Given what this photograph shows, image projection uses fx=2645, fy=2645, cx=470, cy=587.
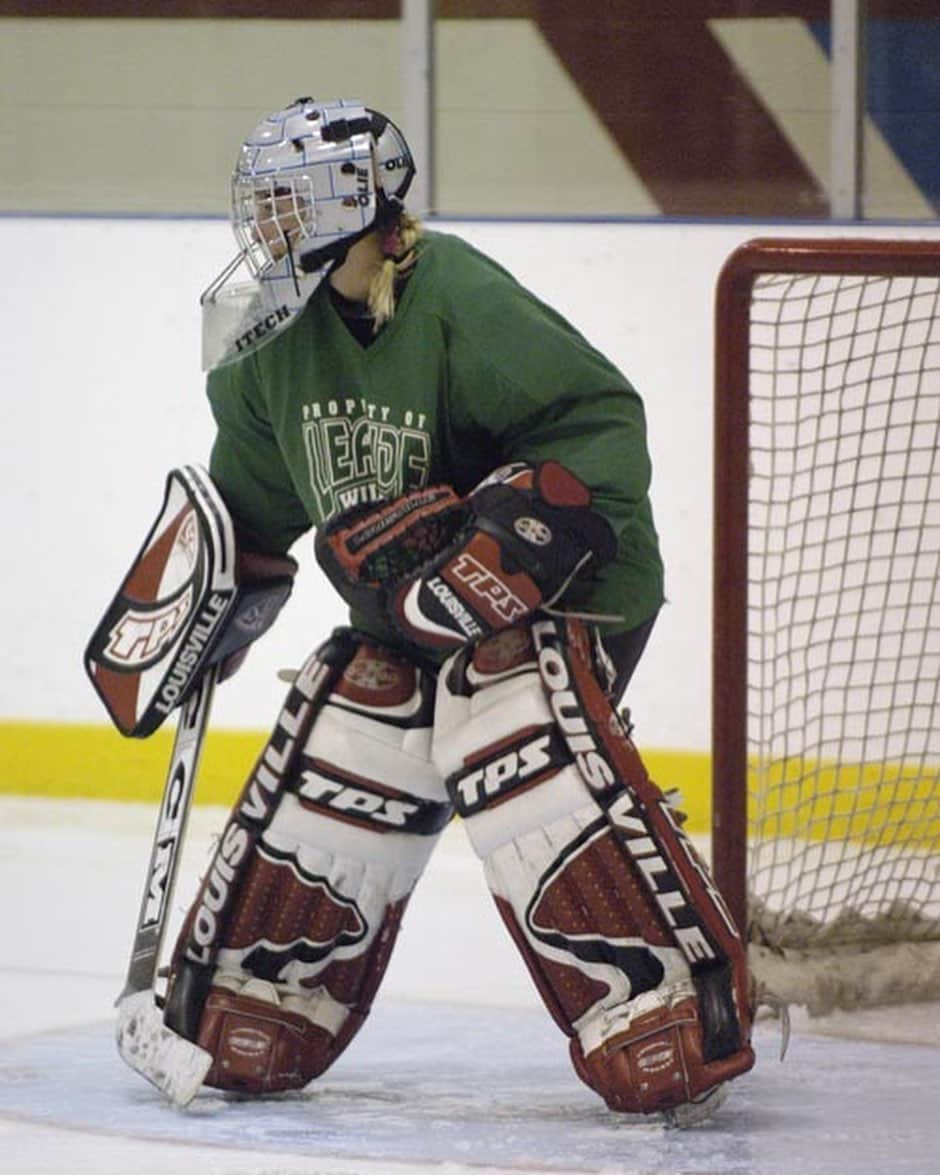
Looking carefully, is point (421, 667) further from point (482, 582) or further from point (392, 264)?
point (392, 264)

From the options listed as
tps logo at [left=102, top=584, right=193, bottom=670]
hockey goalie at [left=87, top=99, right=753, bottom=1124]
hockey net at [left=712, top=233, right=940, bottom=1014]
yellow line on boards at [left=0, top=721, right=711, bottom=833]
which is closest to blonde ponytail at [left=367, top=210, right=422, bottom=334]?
hockey goalie at [left=87, top=99, right=753, bottom=1124]

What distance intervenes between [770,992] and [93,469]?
2.30 m

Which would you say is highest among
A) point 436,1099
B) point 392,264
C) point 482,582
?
point 392,264

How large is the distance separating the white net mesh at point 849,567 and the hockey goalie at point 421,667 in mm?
962

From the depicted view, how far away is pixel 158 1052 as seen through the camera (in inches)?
112

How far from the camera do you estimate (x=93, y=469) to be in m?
5.09

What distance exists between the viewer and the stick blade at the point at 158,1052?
281 centimetres

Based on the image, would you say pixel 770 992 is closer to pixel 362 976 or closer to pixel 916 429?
pixel 362 976

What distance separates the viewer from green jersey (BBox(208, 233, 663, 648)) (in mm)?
2742

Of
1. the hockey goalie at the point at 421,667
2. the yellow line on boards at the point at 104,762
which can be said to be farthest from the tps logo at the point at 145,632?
the yellow line on boards at the point at 104,762

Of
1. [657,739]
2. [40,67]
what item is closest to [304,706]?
[657,739]

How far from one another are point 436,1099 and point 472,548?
2.13 ft

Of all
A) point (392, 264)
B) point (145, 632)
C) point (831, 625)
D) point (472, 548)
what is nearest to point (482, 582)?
point (472, 548)

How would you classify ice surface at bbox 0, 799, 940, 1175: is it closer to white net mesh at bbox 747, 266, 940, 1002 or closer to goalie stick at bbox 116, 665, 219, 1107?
goalie stick at bbox 116, 665, 219, 1107
